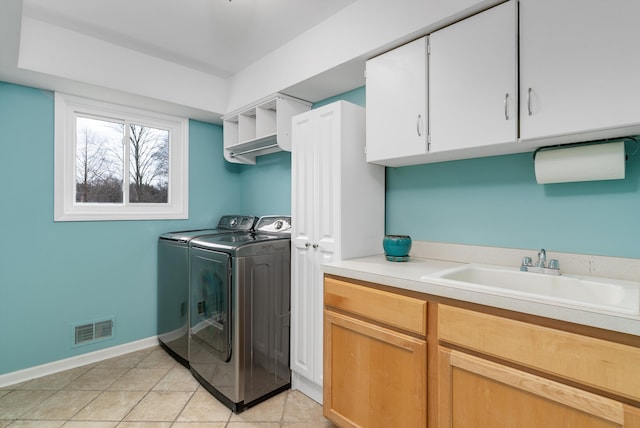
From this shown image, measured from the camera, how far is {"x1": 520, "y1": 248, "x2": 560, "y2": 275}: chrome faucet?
1.35 metres

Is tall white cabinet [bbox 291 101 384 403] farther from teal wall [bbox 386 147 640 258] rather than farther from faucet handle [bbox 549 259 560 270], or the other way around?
faucet handle [bbox 549 259 560 270]

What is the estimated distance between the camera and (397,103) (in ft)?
5.52

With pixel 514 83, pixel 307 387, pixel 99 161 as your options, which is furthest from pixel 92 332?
pixel 514 83

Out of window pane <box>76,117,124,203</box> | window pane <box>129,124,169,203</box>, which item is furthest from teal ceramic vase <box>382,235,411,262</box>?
window pane <box>76,117,124,203</box>

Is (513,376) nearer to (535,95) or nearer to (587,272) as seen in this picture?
(587,272)

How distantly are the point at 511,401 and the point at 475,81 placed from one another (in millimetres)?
1303

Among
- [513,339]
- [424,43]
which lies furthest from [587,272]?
[424,43]

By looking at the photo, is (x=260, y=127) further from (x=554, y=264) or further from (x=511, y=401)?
(x=511, y=401)

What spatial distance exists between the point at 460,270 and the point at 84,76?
9.06ft

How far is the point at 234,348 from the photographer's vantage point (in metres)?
1.88

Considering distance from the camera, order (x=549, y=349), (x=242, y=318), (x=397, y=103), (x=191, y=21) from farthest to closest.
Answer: (x=191, y=21), (x=242, y=318), (x=397, y=103), (x=549, y=349)

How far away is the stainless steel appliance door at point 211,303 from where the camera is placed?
1.92 meters

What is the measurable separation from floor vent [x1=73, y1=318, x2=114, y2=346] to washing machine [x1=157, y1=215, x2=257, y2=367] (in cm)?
39

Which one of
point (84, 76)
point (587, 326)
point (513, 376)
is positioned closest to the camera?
point (587, 326)
